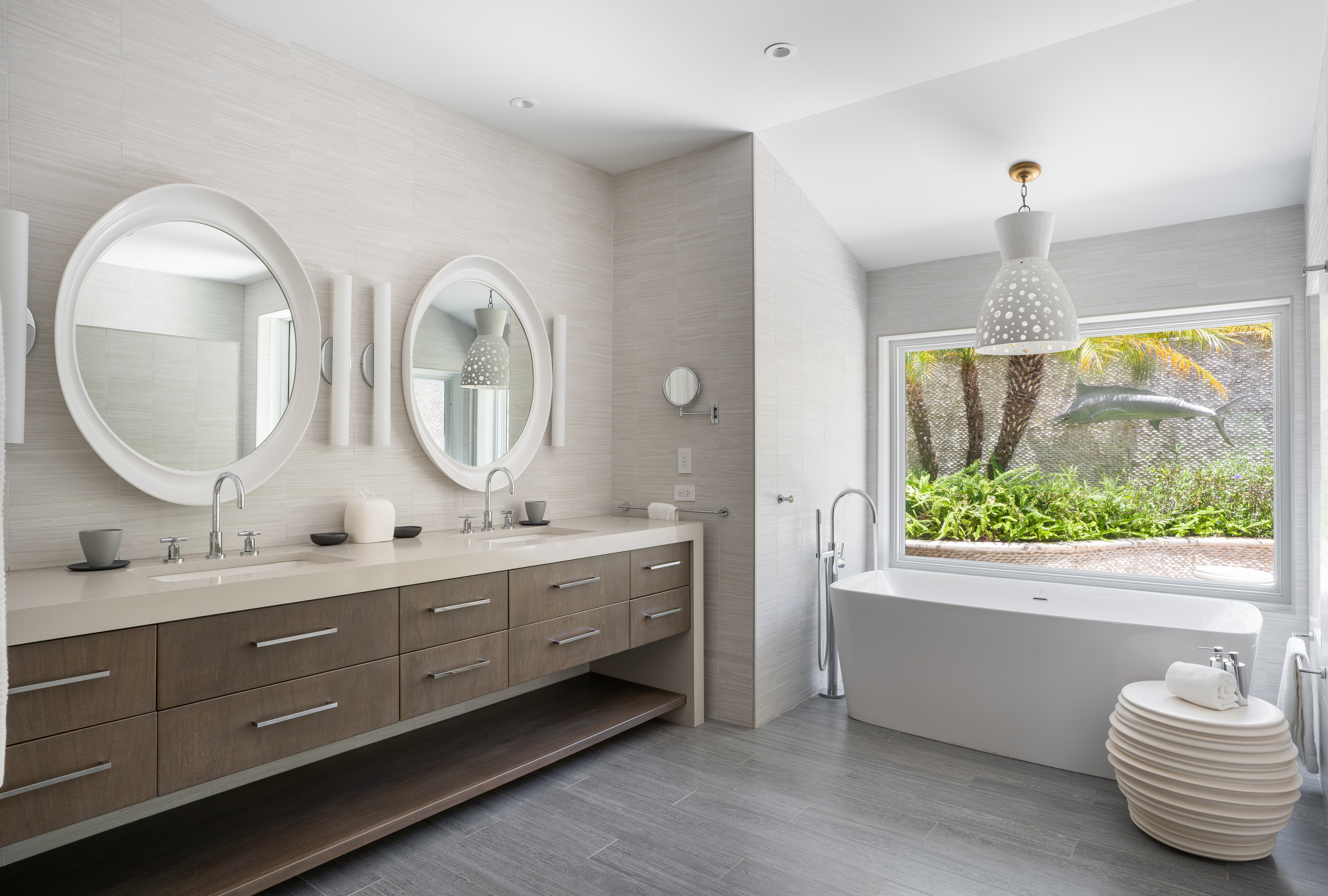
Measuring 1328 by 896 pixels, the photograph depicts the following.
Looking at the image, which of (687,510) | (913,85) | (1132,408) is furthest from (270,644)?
(1132,408)

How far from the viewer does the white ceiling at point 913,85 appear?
2.35 m

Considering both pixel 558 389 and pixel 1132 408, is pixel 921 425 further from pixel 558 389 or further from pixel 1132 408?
pixel 558 389

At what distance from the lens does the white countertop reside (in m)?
1.57

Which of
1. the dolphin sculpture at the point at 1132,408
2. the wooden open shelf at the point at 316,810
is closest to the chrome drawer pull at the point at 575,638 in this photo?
the wooden open shelf at the point at 316,810

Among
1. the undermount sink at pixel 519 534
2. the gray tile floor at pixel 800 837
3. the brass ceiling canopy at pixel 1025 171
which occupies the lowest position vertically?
the gray tile floor at pixel 800 837

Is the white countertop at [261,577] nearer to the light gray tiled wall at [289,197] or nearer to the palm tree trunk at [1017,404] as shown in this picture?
the light gray tiled wall at [289,197]

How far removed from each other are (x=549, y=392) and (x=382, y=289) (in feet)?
2.87

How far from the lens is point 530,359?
329 cm

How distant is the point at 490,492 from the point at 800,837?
1.68 meters

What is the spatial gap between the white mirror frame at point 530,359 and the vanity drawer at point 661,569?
0.67 meters

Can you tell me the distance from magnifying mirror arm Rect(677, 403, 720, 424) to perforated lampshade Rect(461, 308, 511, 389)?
0.78 metres

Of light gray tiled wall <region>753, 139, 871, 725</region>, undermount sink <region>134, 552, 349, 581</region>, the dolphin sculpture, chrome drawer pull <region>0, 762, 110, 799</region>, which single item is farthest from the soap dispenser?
the dolphin sculpture

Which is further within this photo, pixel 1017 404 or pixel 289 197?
pixel 1017 404

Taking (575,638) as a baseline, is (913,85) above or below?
above
